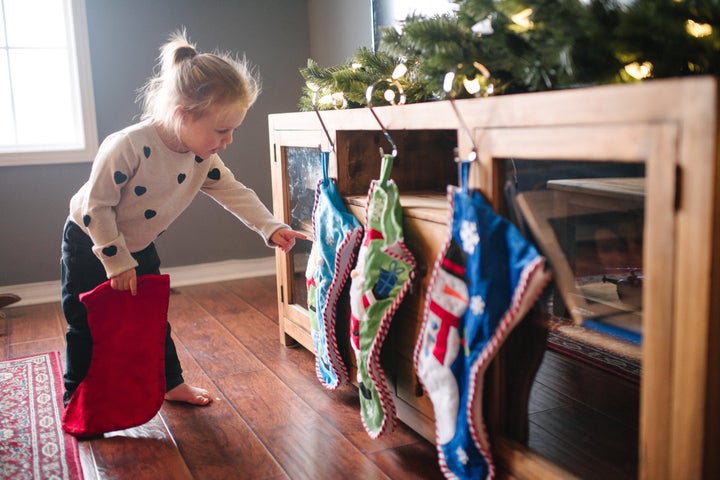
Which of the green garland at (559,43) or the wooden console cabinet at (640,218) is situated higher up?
the green garland at (559,43)

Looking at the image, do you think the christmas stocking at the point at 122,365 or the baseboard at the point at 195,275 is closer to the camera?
the christmas stocking at the point at 122,365

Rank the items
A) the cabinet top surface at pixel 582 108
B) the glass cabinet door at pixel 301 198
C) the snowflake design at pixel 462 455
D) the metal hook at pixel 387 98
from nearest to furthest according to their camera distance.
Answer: the cabinet top surface at pixel 582 108 → the snowflake design at pixel 462 455 → the metal hook at pixel 387 98 → the glass cabinet door at pixel 301 198

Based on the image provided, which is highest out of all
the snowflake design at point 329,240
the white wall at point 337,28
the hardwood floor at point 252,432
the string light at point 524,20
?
the white wall at point 337,28

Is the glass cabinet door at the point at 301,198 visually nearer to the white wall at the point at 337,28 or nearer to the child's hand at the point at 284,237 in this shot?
the child's hand at the point at 284,237

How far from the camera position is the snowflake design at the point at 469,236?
121cm

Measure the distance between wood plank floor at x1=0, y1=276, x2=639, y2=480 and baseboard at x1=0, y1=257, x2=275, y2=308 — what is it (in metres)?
1.13

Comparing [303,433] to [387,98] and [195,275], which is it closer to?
[387,98]

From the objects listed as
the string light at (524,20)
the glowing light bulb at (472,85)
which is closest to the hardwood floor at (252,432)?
the glowing light bulb at (472,85)

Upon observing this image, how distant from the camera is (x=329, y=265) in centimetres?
174

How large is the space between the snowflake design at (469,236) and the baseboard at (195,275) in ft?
7.42

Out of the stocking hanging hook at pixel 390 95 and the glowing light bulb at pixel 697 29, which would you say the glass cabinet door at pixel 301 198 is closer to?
the stocking hanging hook at pixel 390 95

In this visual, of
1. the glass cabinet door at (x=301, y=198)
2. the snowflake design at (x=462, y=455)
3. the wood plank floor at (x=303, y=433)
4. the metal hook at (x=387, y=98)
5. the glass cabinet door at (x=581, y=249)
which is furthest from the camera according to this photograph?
the glass cabinet door at (x=301, y=198)

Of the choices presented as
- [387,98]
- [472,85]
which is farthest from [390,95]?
[472,85]

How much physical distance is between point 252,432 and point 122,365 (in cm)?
36
